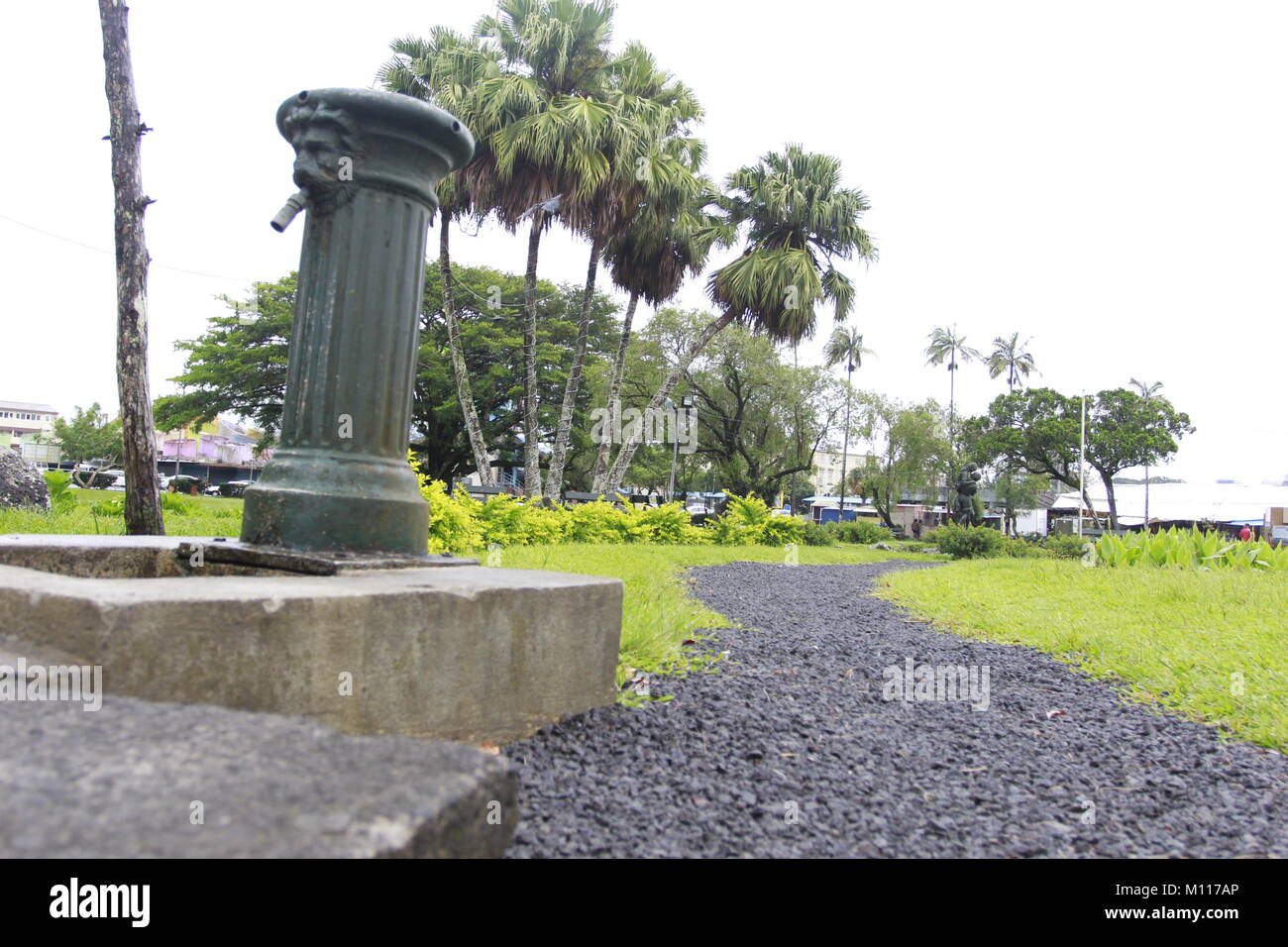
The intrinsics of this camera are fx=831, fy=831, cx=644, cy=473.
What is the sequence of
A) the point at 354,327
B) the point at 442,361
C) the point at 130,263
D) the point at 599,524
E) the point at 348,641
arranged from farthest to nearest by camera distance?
the point at 442,361 < the point at 599,524 < the point at 130,263 < the point at 354,327 < the point at 348,641

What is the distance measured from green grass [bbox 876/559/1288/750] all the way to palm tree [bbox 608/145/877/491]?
814 cm

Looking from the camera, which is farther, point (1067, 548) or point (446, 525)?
point (1067, 548)

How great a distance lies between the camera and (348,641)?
220cm

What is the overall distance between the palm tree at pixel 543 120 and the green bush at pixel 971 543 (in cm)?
908

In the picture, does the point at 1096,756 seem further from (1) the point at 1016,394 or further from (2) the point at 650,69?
(1) the point at 1016,394

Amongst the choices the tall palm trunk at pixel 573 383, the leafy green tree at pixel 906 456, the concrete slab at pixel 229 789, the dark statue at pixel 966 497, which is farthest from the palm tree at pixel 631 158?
the leafy green tree at pixel 906 456

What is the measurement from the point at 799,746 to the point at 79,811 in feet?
7.35

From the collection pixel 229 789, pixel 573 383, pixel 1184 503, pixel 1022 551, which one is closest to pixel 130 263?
pixel 229 789

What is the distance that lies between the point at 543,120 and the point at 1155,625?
36.6 feet

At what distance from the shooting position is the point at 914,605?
7.45 metres

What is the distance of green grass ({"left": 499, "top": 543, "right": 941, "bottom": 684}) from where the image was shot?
3.93 metres

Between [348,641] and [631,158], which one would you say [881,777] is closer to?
[348,641]

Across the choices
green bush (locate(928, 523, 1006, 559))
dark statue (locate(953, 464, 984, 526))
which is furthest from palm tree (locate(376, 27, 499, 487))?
dark statue (locate(953, 464, 984, 526))

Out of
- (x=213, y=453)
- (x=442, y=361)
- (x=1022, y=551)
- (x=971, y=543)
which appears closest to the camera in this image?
(x=1022, y=551)
